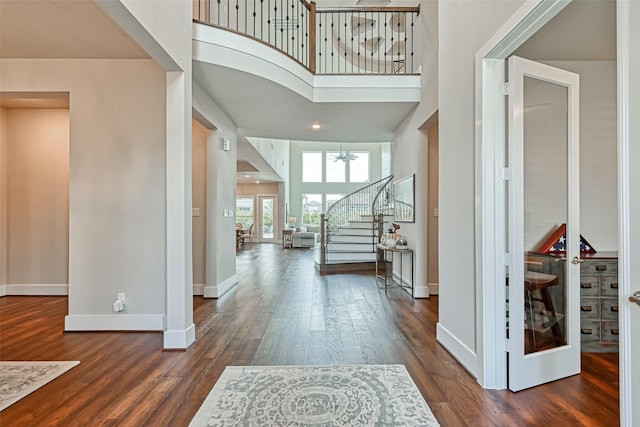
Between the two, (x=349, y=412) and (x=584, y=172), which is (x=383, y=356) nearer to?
(x=349, y=412)

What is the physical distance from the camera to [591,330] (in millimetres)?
2756

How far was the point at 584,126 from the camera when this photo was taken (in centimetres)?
300

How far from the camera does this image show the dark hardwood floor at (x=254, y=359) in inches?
75.4

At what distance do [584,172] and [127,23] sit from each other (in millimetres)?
3871


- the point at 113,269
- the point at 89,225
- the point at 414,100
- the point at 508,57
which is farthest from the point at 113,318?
the point at 414,100

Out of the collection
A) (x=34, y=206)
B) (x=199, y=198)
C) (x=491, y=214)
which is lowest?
(x=491, y=214)

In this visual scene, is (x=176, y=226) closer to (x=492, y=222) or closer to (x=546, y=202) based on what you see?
(x=492, y=222)

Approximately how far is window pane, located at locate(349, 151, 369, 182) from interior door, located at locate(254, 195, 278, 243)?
3749mm

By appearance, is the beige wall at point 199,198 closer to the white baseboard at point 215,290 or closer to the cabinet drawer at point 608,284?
the white baseboard at point 215,290

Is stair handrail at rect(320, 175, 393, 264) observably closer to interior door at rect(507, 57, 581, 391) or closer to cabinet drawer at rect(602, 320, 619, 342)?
cabinet drawer at rect(602, 320, 619, 342)

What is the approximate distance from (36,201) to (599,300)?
21.7 ft

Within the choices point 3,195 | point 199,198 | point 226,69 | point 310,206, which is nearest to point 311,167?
point 310,206

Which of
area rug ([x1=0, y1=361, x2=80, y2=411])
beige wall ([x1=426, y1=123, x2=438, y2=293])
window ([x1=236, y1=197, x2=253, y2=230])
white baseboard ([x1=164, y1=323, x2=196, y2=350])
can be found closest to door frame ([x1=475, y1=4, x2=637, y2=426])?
white baseboard ([x1=164, y1=323, x2=196, y2=350])

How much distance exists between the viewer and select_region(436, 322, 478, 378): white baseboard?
7.74 ft
